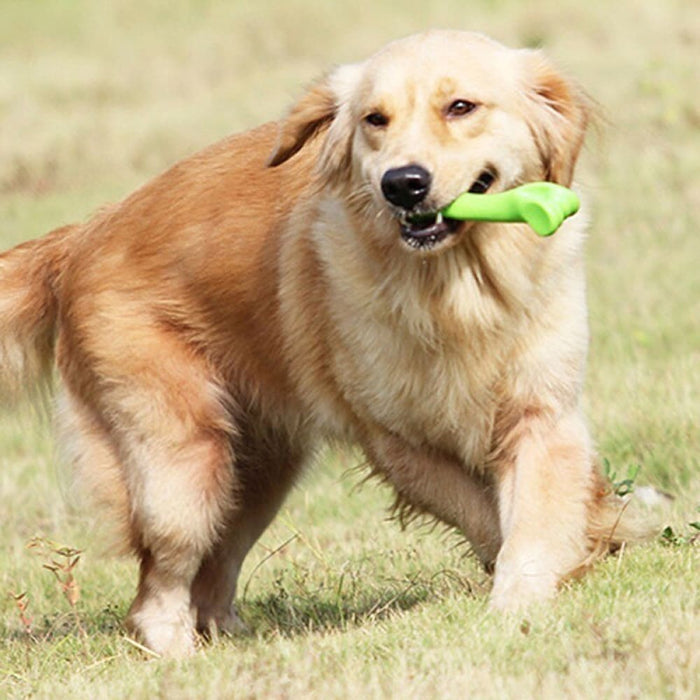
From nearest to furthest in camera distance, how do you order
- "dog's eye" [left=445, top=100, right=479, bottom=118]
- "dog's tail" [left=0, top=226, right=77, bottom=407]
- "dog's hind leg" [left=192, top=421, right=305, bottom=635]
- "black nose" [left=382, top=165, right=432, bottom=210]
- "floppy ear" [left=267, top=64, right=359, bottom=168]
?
1. "black nose" [left=382, top=165, right=432, bottom=210]
2. "dog's eye" [left=445, top=100, right=479, bottom=118]
3. "floppy ear" [left=267, top=64, right=359, bottom=168]
4. "dog's hind leg" [left=192, top=421, right=305, bottom=635]
5. "dog's tail" [left=0, top=226, right=77, bottom=407]

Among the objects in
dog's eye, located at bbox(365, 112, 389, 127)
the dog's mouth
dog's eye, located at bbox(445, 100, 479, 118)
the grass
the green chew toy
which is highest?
dog's eye, located at bbox(445, 100, 479, 118)

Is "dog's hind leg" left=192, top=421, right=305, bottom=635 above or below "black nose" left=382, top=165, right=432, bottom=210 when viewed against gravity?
below

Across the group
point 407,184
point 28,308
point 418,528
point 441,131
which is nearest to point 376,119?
point 441,131

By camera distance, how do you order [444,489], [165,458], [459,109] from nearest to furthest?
[459,109], [444,489], [165,458]

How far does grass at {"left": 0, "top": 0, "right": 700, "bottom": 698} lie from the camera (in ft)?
14.0

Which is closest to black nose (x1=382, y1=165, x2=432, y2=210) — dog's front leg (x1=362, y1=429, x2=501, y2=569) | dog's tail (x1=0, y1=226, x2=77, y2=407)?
dog's front leg (x1=362, y1=429, x2=501, y2=569)

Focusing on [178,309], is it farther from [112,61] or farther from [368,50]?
[112,61]

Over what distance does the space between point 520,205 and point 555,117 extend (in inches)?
21.4

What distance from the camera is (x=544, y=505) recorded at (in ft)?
17.5

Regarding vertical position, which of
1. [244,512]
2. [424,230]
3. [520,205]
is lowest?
[244,512]

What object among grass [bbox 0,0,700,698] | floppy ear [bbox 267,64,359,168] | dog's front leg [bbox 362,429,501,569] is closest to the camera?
grass [bbox 0,0,700,698]

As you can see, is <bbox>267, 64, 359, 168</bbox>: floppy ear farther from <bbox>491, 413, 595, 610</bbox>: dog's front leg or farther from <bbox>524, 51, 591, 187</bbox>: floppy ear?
<bbox>491, 413, 595, 610</bbox>: dog's front leg

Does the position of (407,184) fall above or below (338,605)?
above

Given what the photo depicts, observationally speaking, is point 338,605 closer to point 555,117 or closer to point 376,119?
point 376,119
